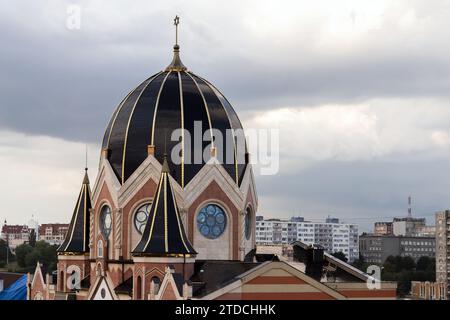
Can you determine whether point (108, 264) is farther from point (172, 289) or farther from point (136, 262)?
point (172, 289)

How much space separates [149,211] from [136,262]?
2666 millimetres

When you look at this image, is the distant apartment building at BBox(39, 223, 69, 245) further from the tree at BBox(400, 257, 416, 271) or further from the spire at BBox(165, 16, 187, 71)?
the spire at BBox(165, 16, 187, 71)

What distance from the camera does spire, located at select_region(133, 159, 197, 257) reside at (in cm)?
3391

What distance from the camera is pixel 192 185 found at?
36.5 meters

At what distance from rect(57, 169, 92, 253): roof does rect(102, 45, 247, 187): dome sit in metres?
2.88

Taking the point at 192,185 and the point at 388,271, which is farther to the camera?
the point at 388,271

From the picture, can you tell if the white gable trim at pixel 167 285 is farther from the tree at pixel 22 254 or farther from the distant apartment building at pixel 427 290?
the tree at pixel 22 254

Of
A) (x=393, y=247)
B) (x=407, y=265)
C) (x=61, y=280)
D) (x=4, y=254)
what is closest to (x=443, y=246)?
(x=407, y=265)

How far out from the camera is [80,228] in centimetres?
4038

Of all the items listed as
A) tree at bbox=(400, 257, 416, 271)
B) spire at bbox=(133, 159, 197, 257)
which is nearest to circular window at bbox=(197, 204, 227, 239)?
spire at bbox=(133, 159, 197, 257)

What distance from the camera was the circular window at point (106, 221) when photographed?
37.8m

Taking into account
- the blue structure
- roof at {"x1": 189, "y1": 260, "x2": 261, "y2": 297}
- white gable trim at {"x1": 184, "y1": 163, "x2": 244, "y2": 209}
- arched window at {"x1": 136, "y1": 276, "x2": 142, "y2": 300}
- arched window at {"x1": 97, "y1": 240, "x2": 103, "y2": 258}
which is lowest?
the blue structure

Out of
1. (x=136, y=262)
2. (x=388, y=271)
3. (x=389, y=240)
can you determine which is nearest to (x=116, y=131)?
(x=136, y=262)
